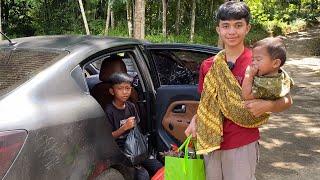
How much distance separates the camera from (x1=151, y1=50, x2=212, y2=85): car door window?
13.9 ft

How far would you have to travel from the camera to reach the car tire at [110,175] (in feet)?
8.80

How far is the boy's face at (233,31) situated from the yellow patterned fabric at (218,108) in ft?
0.31

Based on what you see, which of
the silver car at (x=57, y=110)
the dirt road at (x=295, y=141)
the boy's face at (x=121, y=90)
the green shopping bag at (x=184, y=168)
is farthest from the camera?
the dirt road at (x=295, y=141)

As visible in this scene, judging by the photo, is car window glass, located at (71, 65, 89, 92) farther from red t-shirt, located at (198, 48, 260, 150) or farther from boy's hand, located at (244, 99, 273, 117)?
boy's hand, located at (244, 99, 273, 117)

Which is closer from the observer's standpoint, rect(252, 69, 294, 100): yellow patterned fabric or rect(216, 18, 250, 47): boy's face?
rect(252, 69, 294, 100): yellow patterned fabric

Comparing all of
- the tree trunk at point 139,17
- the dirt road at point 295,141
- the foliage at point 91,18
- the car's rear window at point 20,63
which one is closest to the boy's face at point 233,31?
the car's rear window at point 20,63

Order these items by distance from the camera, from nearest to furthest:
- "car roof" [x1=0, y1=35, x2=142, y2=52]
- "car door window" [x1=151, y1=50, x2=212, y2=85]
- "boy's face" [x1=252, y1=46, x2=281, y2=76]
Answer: "boy's face" [x1=252, y1=46, x2=281, y2=76] < "car roof" [x1=0, y1=35, x2=142, y2=52] < "car door window" [x1=151, y1=50, x2=212, y2=85]

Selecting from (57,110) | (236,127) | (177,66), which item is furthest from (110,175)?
(177,66)

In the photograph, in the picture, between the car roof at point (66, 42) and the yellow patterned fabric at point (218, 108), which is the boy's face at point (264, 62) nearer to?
the yellow patterned fabric at point (218, 108)

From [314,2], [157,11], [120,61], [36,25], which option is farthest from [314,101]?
[314,2]

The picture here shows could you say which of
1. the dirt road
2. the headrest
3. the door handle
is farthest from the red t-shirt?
the dirt road

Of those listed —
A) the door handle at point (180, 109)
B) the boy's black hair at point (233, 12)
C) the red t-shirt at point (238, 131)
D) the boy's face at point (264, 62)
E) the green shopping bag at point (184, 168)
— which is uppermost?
the boy's black hair at point (233, 12)

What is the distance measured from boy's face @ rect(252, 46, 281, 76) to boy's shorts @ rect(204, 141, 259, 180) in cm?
48

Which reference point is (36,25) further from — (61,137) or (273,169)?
(61,137)
